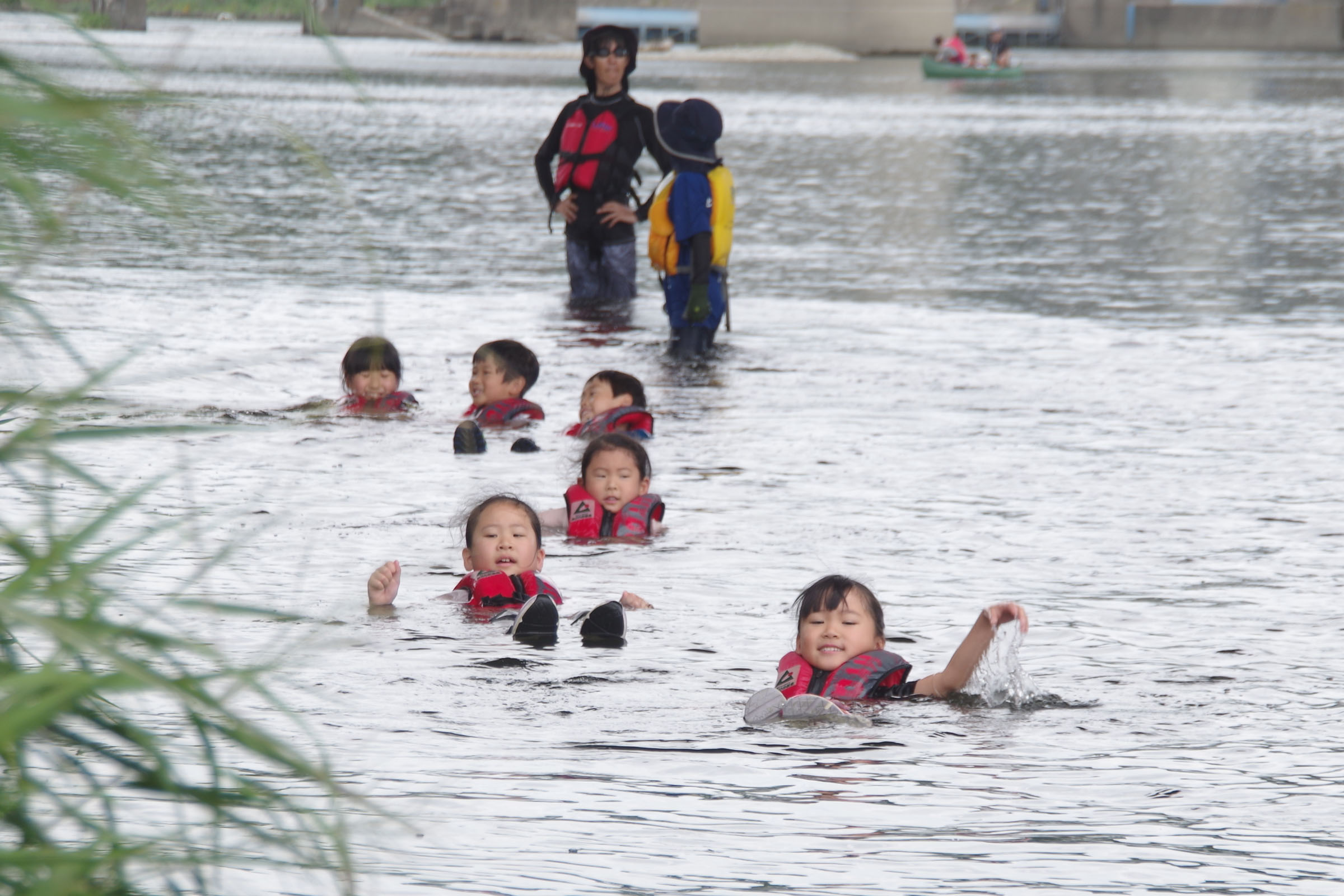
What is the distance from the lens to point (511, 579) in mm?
6742

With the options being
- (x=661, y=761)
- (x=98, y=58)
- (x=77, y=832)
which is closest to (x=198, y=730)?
(x=98, y=58)

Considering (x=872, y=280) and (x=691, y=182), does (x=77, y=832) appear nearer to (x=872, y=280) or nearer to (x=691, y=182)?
(x=691, y=182)

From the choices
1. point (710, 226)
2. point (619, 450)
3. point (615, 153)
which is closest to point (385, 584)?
point (619, 450)

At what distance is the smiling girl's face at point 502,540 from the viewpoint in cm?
684

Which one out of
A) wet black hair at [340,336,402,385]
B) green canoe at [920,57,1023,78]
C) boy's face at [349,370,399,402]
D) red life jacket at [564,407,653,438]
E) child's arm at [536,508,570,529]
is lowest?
child's arm at [536,508,570,529]

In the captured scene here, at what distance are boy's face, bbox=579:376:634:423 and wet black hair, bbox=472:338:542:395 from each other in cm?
59

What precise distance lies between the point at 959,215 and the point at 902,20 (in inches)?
3298

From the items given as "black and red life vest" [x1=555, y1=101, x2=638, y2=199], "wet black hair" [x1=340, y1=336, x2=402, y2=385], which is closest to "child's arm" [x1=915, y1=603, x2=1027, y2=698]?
"wet black hair" [x1=340, y1=336, x2=402, y2=385]

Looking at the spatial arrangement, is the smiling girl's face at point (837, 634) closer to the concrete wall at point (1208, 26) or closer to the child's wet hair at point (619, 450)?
the child's wet hair at point (619, 450)

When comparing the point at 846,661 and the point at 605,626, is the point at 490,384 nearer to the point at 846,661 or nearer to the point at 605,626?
the point at 605,626

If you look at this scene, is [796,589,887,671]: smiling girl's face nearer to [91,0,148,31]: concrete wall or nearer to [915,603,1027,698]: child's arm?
[915,603,1027,698]: child's arm

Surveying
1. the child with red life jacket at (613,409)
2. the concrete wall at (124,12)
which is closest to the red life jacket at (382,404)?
the child with red life jacket at (613,409)

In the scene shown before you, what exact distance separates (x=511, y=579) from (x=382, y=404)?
12.6 feet

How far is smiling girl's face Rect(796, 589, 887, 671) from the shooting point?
5.85 metres
